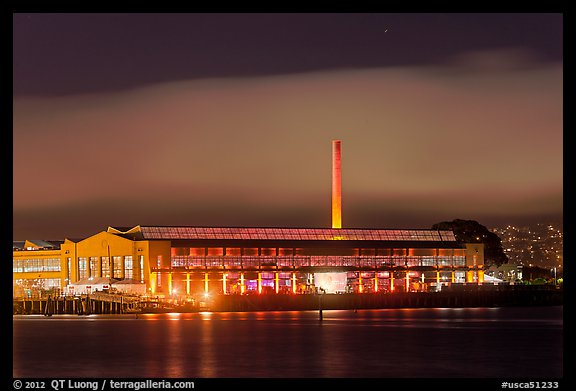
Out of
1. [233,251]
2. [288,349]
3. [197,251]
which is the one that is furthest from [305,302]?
[288,349]

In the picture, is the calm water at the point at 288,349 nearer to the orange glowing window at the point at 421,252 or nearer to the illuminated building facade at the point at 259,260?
the illuminated building facade at the point at 259,260

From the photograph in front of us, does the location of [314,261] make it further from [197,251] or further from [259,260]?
[197,251]

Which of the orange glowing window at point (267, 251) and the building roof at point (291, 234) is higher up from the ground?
the building roof at point (291, 234)

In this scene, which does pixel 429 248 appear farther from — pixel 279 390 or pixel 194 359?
pixel 279 390

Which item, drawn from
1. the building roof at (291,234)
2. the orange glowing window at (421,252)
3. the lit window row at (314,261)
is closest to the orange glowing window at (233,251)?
the lit window row at (314,261)

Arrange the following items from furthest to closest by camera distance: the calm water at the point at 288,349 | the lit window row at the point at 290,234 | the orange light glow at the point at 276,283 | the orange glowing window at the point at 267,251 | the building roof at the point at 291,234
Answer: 1. the orange light glow at the point at 276,283
2. the orange glowing window at the point at 267,251
3. the lit window row at the point at 290,234
4. the building roof at the point at 291,234
5. the calm water at the point at 288,349

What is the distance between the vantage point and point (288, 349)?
83125 millimetres

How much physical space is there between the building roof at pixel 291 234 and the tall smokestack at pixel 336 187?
6.28 m

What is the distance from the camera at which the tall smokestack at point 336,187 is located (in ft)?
640

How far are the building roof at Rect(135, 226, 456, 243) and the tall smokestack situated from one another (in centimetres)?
628

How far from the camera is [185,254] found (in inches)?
6841
